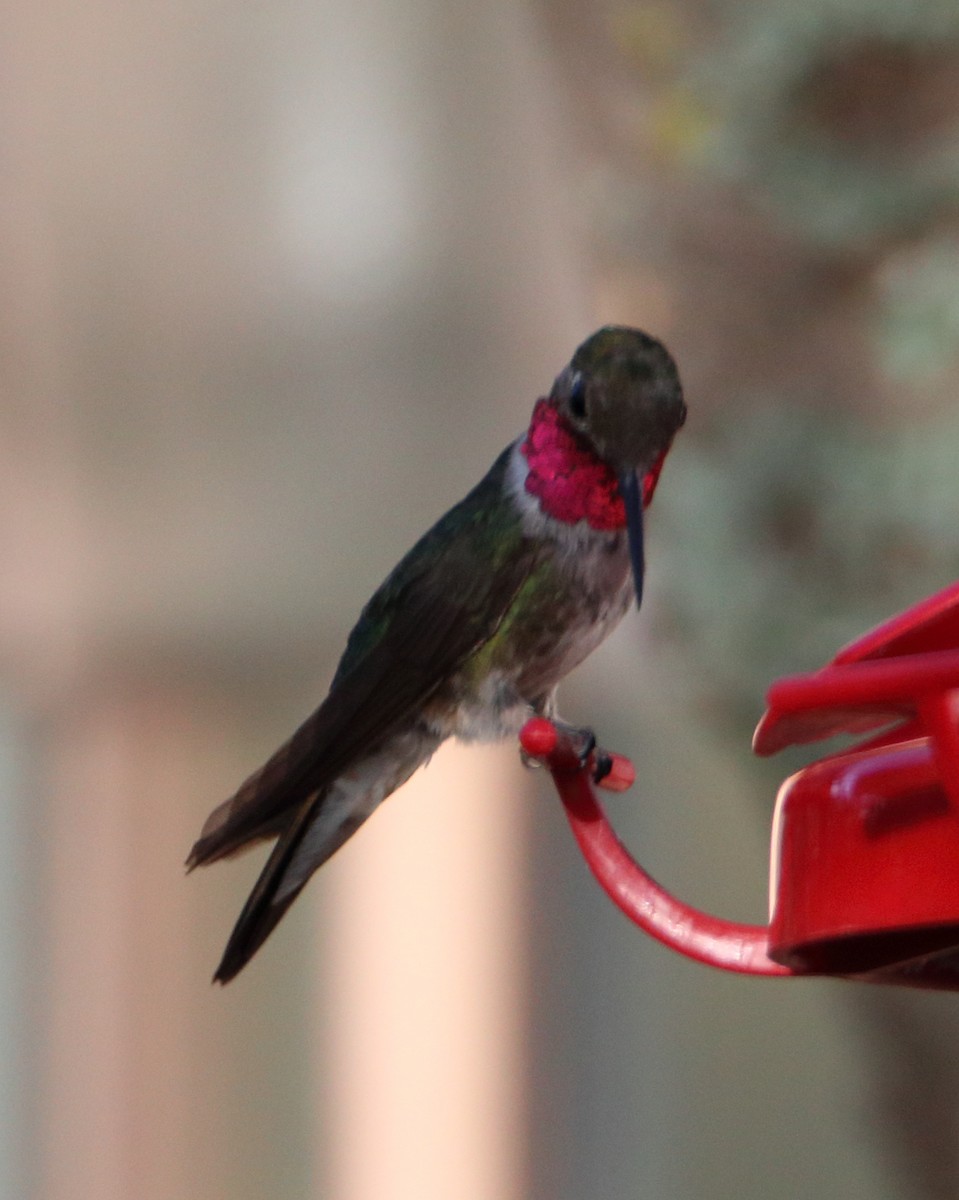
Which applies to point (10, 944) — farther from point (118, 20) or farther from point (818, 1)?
point (818, 1)

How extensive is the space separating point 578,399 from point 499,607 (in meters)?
0.24

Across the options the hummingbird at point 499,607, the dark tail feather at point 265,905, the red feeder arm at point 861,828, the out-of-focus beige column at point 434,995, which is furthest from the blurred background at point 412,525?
the red feeder arm at point 861,828

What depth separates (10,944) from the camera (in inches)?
171

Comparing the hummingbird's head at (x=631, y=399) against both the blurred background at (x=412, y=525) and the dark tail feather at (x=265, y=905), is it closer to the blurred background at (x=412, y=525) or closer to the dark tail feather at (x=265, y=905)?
the dark tail feather at (x=265, y=905)

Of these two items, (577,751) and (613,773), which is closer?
(577,751)

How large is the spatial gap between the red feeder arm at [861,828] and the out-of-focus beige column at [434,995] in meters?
2.91

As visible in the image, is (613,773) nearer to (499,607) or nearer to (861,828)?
(499,607)

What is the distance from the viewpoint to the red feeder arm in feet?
2.95

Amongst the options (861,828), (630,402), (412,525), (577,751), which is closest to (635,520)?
(630,402)

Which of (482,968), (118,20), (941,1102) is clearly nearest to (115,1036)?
(482,968)

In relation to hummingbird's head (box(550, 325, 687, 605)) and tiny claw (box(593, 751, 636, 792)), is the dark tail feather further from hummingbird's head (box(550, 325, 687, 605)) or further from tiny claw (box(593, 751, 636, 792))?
hummingbird's head (box(550, 325, 687, 605))

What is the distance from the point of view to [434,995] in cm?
415

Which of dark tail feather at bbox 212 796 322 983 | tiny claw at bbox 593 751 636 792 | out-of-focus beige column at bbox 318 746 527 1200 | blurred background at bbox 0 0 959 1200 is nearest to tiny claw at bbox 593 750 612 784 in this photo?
tiny claw at bbox 593 751 636 792

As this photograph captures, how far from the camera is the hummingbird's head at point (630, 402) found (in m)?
→ 1.46
